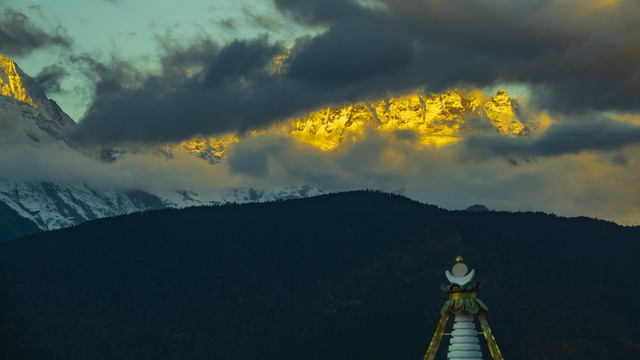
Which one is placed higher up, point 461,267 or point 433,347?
point 461,267

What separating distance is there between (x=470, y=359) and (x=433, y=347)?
2.41 meters

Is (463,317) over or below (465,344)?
over

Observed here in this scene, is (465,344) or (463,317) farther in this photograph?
(463,317)

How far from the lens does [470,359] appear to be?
2746 inches

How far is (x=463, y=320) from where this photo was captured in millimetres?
71125

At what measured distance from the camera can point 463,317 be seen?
71.3m

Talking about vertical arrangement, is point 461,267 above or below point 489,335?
above

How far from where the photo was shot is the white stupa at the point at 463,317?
6981cm

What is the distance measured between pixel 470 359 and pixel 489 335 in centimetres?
196

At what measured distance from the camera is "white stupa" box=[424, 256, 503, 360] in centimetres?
6981

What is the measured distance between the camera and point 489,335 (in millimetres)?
69250

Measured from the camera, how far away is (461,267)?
71.1m

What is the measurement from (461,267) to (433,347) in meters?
5.30

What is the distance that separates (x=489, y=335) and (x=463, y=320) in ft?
7.92
